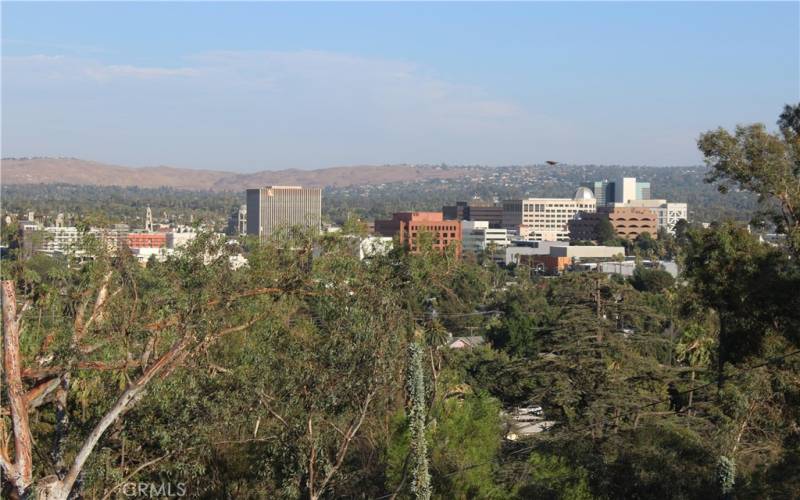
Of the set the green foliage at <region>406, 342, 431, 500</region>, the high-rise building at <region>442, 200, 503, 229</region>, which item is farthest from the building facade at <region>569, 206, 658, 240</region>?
the green foliage at <region>406, 342, 431, 500</region>

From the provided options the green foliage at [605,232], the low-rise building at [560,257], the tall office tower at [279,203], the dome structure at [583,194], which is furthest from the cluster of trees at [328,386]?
the dome structure at [583,194]

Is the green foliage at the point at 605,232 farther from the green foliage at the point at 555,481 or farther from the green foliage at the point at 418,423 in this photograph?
the green foliage at the point at 418,423

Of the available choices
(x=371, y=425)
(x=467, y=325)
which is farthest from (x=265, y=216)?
(x=371, y=425)

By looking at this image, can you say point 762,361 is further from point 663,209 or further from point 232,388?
point 663,209

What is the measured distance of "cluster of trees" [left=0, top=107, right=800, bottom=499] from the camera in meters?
10.2

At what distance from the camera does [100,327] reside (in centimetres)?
1056

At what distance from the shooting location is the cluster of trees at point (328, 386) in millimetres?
10211

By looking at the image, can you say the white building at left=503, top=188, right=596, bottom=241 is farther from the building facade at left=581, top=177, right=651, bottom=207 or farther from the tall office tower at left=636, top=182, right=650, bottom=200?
the tall office tower at left=636, top=182, right=650, bottom=200

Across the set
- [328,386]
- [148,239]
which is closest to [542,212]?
[148,239]

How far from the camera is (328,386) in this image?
10930mm

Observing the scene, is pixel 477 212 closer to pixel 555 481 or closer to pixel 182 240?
pixel 182 240

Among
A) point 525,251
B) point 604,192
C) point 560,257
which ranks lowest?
point 525,251

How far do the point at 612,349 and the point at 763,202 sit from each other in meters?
5.74

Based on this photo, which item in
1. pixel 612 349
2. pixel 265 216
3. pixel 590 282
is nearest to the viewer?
pixel 612 349
